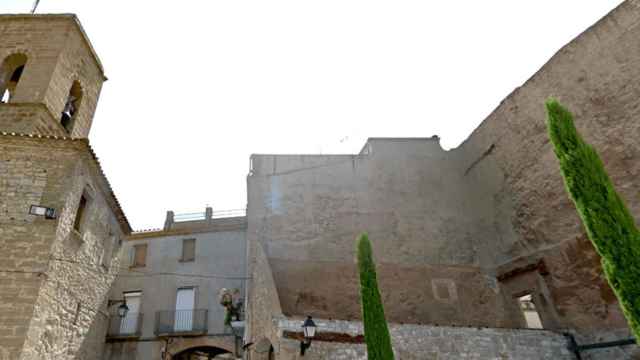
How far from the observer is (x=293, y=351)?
706 centimetres

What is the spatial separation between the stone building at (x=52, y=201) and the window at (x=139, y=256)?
4501 millimetres

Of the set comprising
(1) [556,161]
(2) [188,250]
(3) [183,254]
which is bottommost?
(1) [556,161]

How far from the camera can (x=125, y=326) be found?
15.0m

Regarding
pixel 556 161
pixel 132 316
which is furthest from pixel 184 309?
pixel 556 161

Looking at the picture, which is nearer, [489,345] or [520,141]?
[489,345]

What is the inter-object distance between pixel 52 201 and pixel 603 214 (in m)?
9.96

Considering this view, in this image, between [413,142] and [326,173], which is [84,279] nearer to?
[326,173]

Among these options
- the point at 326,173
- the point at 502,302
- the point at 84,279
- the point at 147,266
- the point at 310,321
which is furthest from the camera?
the point at 147,266

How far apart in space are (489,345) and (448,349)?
937 millimetres

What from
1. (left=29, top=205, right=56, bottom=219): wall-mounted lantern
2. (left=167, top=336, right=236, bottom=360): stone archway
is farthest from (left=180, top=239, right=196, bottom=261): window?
(left=29, top=205, right=56, bottom=219): wall-mounted lantern

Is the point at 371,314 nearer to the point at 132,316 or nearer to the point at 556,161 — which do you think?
the point at 556,161

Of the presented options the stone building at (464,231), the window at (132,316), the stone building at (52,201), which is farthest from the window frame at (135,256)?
the stone building at (464,231)

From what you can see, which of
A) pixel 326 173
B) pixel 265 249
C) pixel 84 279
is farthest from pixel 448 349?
pixel 84 279

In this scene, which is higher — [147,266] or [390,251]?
[147,266]
